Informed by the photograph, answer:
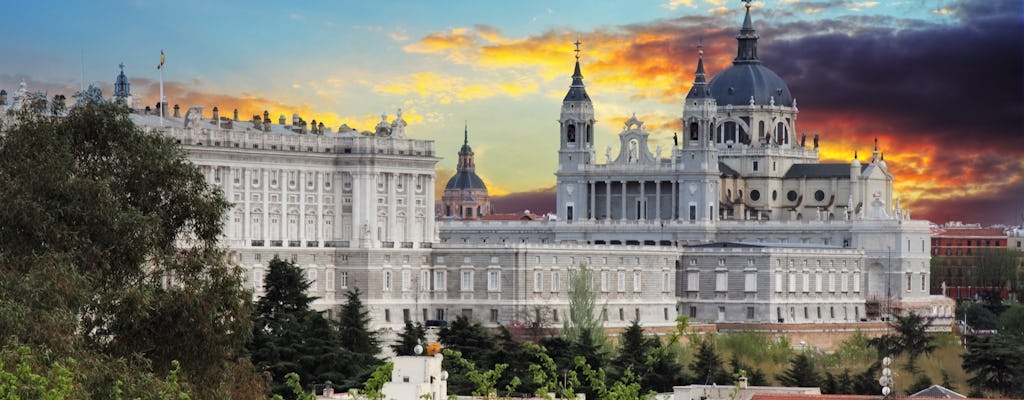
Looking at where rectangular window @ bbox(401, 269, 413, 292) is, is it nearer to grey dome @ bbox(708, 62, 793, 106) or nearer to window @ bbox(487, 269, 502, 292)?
window @ bbox(487, 269, 502, 292)

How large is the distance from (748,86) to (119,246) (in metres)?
123

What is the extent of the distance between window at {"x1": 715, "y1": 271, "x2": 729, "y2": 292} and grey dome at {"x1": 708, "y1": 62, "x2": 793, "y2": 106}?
102ft

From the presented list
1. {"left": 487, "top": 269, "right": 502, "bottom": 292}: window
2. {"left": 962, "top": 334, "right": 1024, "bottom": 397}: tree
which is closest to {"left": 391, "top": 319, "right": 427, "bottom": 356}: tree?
{"left": 962, "top": 334, "right": 1024, "bottom": 397}: tree

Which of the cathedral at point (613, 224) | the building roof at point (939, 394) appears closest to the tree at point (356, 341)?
the cathedral at point (613, 224)

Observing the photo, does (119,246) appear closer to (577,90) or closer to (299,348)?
(299,348)

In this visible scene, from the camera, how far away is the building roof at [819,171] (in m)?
180

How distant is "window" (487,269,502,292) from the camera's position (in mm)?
138875

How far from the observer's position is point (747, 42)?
18438 cm

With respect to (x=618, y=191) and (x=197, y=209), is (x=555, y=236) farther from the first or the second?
(x=197, y=209)

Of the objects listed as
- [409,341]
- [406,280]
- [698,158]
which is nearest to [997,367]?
[409,341]

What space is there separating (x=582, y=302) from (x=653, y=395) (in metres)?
76.1

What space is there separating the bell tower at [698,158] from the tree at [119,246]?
103 metres

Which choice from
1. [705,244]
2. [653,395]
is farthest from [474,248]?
[653,395]

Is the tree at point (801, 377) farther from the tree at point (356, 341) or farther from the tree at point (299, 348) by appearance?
the tree at point (299, 348)
